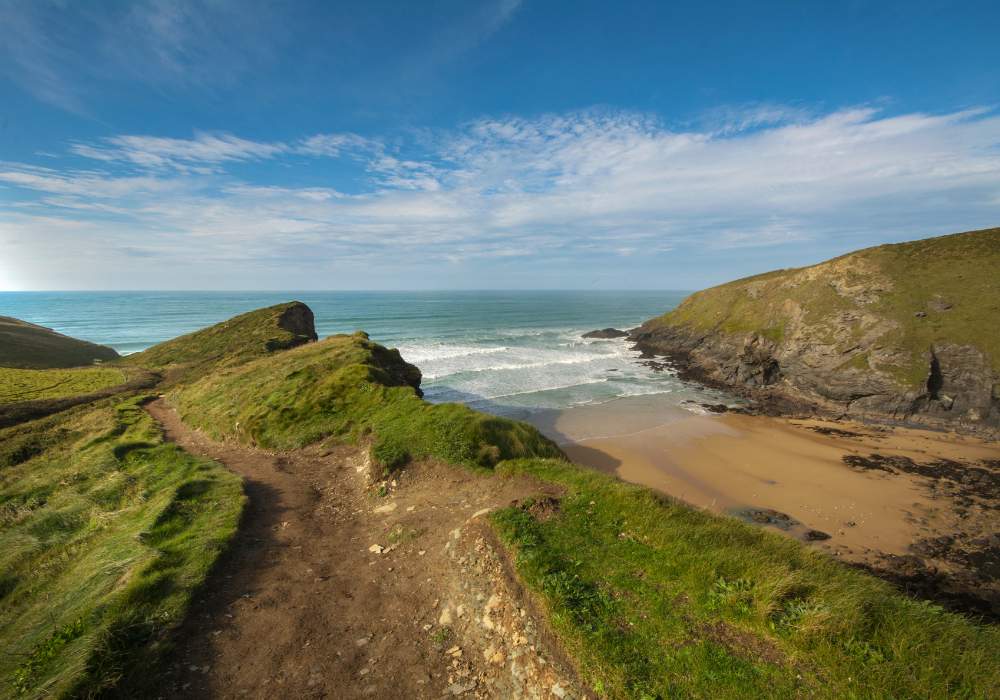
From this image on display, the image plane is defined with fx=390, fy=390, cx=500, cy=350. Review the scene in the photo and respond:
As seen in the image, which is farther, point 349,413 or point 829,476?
point 829,476

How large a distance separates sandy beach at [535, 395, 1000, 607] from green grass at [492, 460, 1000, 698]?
1317cm

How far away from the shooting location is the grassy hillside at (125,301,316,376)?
4150 centimetres

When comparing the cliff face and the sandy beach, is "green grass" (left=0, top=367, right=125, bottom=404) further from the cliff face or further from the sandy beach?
the cliff face

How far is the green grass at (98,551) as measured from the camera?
6625 millimetres

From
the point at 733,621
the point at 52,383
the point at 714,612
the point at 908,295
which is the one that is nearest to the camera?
the point at 733,621

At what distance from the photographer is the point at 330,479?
16188 millimetres

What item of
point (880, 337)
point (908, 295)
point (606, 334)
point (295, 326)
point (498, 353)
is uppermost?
point (908, 295)

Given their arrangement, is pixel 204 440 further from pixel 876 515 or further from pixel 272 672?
pixel 876 515

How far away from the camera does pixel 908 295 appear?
4272 centimetres

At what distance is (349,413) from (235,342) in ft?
116

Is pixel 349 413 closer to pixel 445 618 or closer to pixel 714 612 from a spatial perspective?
pixel 445 618

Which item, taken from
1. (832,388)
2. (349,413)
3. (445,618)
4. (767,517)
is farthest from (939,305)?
(349,413)

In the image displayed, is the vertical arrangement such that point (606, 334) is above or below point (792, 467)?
above

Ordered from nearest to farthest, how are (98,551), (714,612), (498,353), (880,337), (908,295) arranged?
(714,612) < (98,551) < (880,337) < (908,295) < (498,353)
